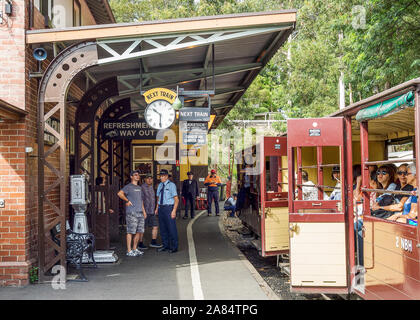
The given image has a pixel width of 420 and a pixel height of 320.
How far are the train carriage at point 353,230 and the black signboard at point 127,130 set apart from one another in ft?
15.9

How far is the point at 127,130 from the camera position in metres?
11.5

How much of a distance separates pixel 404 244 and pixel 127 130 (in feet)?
26.6

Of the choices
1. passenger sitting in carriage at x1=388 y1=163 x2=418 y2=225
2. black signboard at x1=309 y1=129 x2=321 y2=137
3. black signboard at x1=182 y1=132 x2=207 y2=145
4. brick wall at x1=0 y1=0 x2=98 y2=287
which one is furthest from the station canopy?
passenger sitting in carriage at x1=388 y1=163 x2=418 y2=225

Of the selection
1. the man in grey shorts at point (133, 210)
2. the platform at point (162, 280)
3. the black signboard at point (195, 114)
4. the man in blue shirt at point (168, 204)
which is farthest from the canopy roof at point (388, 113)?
the man in grey shorts at point (133, 210)

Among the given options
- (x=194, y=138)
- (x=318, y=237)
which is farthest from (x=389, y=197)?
(x=194, y=138)

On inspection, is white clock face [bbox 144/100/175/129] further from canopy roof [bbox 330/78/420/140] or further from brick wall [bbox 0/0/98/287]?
canopy roof [bbox 330/78/420/140]

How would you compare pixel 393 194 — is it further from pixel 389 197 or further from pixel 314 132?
pixel 314 132

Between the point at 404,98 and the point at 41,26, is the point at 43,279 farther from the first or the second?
the point at 404,98

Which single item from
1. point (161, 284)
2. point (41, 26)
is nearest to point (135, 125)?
point (41, 26)

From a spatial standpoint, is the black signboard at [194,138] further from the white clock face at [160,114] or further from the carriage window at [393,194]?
the carriage window at [393,194]

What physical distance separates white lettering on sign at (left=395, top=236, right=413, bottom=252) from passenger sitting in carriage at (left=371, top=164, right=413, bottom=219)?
1515 mm

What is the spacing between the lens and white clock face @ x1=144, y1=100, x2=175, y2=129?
30.3ft

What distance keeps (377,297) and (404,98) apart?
2336mm

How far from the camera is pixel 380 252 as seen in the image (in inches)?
207
